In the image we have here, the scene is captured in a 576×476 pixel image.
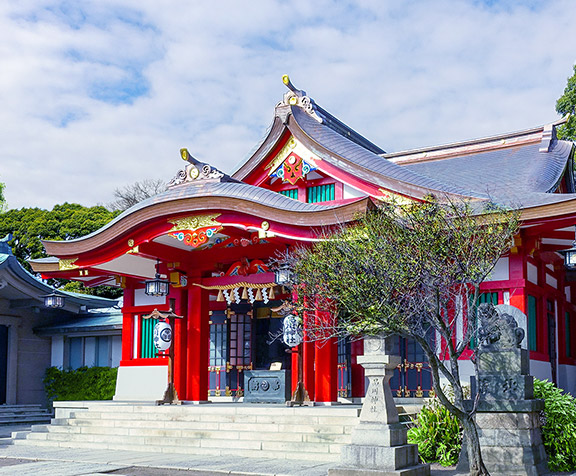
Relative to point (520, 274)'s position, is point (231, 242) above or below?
above

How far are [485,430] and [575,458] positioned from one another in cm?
158

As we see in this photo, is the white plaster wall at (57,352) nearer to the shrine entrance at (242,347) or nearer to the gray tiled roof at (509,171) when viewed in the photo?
the shrine entrance at (242,347)

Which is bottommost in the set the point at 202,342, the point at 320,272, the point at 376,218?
the point at 202,342

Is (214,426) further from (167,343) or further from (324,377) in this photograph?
(167,343)

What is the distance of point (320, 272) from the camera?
34.6 ft

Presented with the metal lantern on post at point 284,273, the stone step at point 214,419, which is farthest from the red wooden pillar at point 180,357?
the metal lantern on post at point 284,273

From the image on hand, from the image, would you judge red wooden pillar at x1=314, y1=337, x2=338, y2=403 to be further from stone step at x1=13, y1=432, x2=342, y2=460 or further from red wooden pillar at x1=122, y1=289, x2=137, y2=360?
red wooden pillar at x1=122, y1=289, x2=137, y2=360

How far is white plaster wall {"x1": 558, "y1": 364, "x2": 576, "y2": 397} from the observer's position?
53.7 feet

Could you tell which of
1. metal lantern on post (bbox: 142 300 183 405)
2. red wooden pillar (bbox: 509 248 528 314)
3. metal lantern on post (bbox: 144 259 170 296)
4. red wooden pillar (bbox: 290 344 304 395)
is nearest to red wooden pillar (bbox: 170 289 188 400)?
metal lantern on post (bbox: 142 300 183 405)

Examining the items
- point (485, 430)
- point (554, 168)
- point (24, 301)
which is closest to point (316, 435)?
point (485, 430)

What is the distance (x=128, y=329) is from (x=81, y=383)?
5245 mm

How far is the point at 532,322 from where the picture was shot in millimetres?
14844

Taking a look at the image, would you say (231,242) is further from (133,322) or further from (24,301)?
(24,301)

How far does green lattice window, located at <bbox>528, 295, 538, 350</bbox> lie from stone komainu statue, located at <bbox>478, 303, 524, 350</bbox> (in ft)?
14.6
